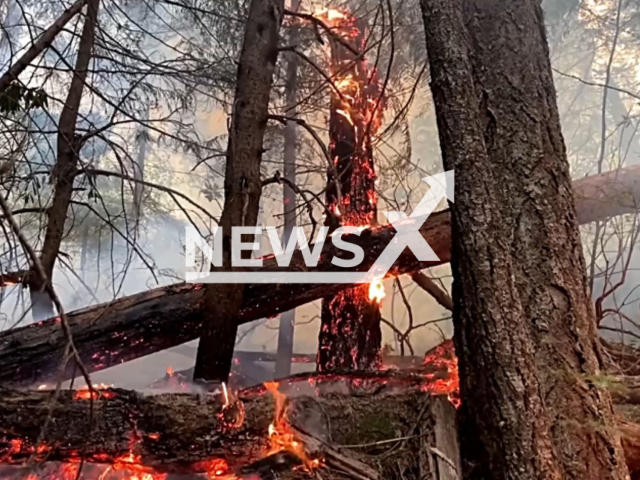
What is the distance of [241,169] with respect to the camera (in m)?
2.57

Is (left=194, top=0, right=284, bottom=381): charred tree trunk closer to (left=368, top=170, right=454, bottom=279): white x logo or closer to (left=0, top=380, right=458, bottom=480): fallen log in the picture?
(left=0, top=380, right=458, bottom=480): fallen log

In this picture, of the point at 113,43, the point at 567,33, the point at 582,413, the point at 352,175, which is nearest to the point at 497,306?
the point at 582,413

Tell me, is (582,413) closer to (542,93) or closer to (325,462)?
(325,462)

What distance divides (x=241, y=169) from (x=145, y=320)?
101cm

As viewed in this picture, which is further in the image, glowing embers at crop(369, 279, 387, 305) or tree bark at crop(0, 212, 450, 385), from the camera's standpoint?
glowing embers at crop(369, 279, 387, 305)

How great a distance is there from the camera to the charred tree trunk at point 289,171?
4941 mm

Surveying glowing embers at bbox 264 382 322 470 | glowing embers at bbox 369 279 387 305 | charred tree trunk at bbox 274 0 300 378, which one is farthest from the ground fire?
charred tree trunk at bbox 274 0 300 378

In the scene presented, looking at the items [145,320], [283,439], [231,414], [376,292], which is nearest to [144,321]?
[145,320]

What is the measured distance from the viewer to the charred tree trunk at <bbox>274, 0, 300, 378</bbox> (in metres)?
4.94

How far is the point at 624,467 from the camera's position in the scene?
1828 mm

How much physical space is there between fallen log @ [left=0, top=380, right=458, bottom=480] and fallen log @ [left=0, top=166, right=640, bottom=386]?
1.99ft

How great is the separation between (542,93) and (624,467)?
1581 millimetres

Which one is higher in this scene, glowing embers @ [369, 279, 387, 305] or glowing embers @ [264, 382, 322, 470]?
glowing embers @ [369, 279, 387, 305]
